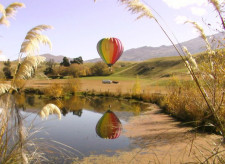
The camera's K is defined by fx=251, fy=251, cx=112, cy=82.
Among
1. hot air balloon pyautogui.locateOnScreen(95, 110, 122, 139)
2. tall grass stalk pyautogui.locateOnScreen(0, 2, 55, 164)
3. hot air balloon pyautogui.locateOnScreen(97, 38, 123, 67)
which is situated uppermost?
hot air balloon pyautogui.locateOnScreen(97, 38, 123, 67)

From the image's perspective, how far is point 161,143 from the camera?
8.11 m

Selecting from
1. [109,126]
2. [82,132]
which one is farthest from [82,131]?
[109,126]

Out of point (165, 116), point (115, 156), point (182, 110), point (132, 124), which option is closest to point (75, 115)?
point (132, 124)

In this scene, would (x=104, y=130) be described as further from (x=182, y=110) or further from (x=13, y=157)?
(x=13, y=157)

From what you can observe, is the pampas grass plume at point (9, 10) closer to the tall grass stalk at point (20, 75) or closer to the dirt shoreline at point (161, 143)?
the tall grass stalk at point (20, 75)

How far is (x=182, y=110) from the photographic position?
12.2 m

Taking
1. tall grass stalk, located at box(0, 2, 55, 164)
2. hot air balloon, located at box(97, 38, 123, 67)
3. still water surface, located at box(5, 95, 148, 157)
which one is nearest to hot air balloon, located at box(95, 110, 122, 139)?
still water surface, located at box(5, 95, 148, 157)

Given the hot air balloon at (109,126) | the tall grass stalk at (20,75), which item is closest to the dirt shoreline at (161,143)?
the hot air balloon at (109,126)

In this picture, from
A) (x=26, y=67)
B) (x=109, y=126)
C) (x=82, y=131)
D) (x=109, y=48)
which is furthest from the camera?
(x=109, y=48)

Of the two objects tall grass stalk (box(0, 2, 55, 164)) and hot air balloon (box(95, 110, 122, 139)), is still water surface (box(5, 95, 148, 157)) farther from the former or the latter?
tall grass stalk (box(0, 2, 55, 164))

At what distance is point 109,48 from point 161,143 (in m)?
14.3

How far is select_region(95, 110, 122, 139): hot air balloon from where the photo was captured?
9.76 meters

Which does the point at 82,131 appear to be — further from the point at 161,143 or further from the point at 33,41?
the point at 33,41

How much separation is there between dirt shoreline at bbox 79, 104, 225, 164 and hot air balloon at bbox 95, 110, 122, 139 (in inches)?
17.6
